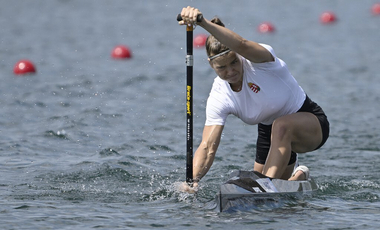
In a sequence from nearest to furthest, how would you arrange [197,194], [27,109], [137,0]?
[197,194]
[27,109]
[137,0]

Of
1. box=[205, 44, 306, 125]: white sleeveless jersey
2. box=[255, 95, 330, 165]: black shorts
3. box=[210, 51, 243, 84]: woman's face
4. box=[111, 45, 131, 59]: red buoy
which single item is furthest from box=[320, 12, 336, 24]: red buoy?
box=[210, 51, 243, 84]: woman's face

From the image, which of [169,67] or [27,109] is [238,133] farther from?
[169,67]

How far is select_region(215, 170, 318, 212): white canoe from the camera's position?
19.6 feet

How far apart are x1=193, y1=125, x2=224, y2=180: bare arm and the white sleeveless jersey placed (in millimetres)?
77

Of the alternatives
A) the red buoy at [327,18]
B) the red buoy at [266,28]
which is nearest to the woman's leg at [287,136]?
the red buoy at [266,28]

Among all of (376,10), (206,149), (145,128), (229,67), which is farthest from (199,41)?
(229,67)

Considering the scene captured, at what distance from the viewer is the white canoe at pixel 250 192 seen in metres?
5.96

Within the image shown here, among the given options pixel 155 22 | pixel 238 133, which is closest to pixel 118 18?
pixel 155 22

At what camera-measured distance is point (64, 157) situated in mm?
8625

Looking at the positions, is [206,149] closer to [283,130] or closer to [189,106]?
[189,106]

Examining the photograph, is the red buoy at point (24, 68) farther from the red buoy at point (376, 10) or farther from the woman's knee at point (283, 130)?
the red buoy at point (376, 10)

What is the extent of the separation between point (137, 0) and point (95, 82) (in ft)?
54.9

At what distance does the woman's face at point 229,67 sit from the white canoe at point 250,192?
924mm

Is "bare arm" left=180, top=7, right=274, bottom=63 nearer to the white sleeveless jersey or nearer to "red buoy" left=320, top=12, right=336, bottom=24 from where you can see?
the white sleeveless jersey
